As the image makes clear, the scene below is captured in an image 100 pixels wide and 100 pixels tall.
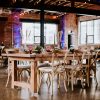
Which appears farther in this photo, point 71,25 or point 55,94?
point 71,25

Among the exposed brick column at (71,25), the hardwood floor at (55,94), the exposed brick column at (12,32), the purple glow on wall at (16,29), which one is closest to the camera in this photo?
the hardwood floor at (55,94)

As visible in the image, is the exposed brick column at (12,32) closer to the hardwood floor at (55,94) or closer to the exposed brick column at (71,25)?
the exposed brick column at (71,25)

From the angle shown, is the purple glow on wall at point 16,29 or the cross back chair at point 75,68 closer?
the cross back chair at point 75,68

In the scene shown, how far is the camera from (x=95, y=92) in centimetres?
532

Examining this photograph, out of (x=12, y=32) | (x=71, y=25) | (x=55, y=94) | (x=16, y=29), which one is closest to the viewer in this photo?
(x=55, y=94)

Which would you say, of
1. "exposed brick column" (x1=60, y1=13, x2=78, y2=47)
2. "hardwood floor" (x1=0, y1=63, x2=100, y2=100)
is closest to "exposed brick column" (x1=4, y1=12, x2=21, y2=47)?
"exposed brick column" (x1=60, y1=13, x2=78, y2=47)

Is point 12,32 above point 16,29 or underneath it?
underneath

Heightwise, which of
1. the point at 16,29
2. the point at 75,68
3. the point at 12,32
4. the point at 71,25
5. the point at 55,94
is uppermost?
the point at 71,25

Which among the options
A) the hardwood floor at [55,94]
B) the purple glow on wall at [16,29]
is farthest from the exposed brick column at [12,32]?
the hardwood floor at [55,94]

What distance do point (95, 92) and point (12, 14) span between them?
44.9ft

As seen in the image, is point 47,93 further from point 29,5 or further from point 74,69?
point 29,5

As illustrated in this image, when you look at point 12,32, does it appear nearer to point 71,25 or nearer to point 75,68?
point 71,25

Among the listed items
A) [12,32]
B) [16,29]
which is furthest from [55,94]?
[16,29]

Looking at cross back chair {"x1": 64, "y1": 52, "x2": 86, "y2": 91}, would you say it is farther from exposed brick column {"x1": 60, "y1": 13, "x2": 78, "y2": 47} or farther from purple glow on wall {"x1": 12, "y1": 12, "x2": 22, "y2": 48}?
exposed brick column {"x1": 60, "y1": 13, "x2": 78, "y2": 47}
